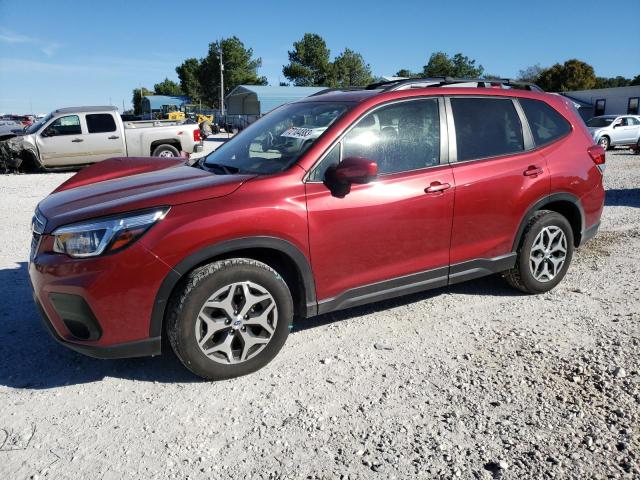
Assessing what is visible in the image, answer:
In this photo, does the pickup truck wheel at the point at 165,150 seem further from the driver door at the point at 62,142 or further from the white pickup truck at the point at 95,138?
the driver door at the point at 62,142

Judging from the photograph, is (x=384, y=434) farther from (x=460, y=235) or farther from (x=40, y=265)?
(x=40, y=265)

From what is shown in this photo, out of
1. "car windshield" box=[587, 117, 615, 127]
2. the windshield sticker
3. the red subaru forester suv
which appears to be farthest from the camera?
"car windshield" box=[587, 117, 615, 127]

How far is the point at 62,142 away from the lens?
14086 millimetres

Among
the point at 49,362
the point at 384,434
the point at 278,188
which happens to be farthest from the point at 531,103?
the point at 49,362

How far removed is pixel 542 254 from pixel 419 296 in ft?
3.64

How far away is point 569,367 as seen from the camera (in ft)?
10.5

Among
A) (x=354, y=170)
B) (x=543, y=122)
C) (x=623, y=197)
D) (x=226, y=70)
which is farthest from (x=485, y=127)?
(x=226, y=70)

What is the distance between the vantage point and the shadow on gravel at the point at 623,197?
878 cm

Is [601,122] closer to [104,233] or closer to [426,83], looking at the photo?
[426,83]

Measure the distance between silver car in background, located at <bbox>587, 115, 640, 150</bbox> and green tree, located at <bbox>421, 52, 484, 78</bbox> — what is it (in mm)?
67289

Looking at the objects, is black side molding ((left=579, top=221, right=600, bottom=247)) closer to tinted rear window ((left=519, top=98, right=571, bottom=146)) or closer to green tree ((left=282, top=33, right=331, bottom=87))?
tinted rear window ((left=519, top=98, right=571, bottom=146))

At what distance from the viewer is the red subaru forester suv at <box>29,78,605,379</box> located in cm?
279

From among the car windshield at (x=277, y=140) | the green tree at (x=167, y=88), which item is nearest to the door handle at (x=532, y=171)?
the car windshield at (x=277, y=140)

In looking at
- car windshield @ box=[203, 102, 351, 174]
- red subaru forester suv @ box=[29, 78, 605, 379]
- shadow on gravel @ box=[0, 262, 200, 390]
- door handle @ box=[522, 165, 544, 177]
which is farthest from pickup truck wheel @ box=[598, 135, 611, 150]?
shadow on gravel @ box=[0, 262, 200, 390]
